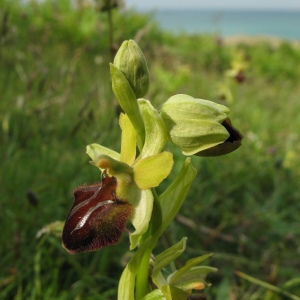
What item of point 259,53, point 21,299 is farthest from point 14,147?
point 259,53

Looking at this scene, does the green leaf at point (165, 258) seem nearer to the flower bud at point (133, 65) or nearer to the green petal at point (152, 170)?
the green petal at point (152, 170)

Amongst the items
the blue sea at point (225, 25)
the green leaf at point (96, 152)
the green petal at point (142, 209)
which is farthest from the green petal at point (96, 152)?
the blue sea at point (225, 25)

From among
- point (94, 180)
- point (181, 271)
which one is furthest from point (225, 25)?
point (181, 271)

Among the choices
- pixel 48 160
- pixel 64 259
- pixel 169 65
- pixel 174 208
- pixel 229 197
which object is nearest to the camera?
pixel 174 208

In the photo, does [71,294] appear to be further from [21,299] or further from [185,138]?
[185,138]

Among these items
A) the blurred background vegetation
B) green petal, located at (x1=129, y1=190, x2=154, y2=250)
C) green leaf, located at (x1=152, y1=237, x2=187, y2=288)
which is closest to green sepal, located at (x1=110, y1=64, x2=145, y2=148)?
green petal, located at (x1=129, y1=190, x2=154, y2=250)
